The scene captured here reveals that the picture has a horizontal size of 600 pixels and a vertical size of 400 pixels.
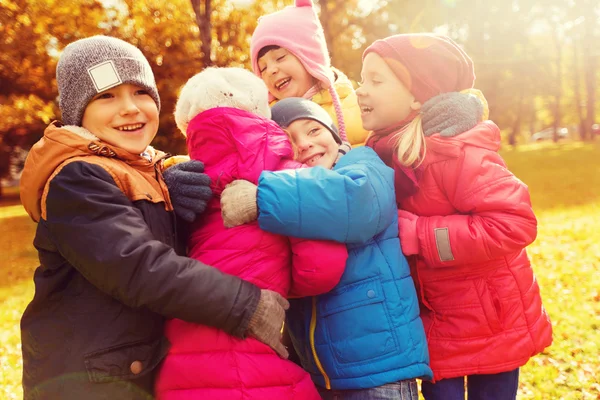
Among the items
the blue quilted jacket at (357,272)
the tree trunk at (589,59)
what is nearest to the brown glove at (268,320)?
the blue quilted jacket at (357,272)

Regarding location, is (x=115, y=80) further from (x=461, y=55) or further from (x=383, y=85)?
(x=461, y=55)

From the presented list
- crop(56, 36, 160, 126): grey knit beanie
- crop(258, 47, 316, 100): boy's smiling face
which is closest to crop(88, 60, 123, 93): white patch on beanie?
crop(56, 36, 160, 126): grey knit beanie

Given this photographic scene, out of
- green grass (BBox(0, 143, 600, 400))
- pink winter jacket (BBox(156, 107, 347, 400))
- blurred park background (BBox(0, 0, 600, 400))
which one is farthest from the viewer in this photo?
blurred park background (BBox(0, 0, 600, 400))

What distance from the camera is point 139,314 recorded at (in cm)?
211

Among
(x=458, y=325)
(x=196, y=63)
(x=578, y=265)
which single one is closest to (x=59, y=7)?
(x=196, y=63)

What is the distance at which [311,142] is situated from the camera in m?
2.50

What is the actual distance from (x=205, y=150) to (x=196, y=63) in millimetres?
11359

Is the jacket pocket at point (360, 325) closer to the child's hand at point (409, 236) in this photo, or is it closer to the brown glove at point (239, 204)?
the child's hand at point (409, 236)

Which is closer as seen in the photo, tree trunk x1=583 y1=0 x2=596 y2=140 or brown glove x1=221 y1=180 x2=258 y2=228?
brown glove x1=221 y1=180 x2=258 y2=228

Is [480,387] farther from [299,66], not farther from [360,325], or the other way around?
[299,66]

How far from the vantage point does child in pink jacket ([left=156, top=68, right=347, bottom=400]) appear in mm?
2043

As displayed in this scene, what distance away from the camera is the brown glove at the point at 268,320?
205 cm

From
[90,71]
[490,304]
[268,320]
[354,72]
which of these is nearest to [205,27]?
[354,72]

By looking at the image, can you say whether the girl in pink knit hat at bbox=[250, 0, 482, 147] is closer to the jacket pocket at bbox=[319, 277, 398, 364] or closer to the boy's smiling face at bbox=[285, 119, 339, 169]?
the boy's smiling face at bbox=[285, 119, 339, 169]
